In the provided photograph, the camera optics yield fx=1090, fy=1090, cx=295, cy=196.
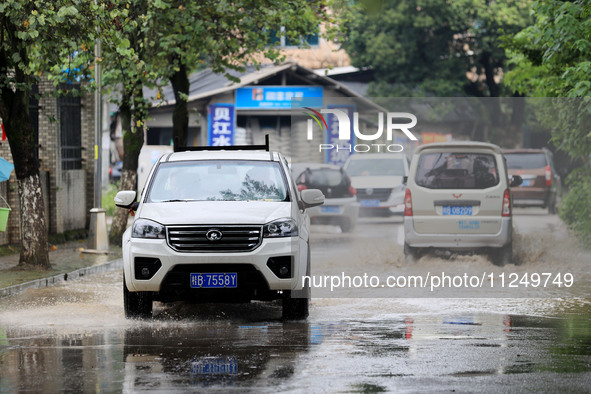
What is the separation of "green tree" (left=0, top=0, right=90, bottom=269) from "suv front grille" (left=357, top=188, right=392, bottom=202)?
4.58 m

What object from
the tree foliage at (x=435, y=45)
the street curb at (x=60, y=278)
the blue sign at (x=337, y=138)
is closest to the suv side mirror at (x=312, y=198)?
the blue sign at (x=337, y=138)

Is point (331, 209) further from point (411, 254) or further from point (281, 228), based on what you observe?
point (281, 228)

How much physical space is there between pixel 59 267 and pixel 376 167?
5.94 metres

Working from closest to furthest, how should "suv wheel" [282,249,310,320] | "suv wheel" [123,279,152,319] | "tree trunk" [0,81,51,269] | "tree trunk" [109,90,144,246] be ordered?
1. "suv wheel" [282,249,310,320]
2. "suv wheel" [123,279,152,319]
3. "tree trunk" [0,81,51,269]
4. "tree trunk" [109,90,144,246]

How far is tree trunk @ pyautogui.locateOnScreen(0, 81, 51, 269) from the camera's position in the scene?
664 inches

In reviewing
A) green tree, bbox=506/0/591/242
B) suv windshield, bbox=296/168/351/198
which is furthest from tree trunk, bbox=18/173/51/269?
green tree, bbox=506/0/591/242

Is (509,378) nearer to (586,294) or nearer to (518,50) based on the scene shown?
(586,294)

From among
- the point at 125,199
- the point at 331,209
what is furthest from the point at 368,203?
the point at 125,199

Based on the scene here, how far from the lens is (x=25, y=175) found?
16969mm

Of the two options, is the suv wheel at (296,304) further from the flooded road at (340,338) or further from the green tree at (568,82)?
the green tree at (568,82)

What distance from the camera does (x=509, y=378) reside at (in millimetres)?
7664

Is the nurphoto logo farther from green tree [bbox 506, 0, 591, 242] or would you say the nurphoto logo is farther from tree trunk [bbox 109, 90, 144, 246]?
tree trunk [bbox 109, 90, 144, 246]

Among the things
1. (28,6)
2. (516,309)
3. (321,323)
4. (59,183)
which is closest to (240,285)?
(321,323)

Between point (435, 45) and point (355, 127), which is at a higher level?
point (435, 45)
